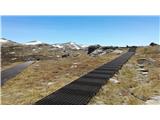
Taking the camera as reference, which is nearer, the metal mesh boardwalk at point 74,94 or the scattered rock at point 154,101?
the metal mesh boardwalk at point 74,94

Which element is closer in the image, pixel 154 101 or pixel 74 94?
pixel 154 101

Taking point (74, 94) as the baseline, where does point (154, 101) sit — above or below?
below

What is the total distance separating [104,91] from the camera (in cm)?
1836

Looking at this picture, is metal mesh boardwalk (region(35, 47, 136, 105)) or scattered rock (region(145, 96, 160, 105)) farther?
scattered rock (region(145, 96, 160, 105))

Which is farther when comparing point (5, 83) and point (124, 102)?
point (5, 83)

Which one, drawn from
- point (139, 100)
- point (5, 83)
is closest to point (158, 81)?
point (139, 100)
